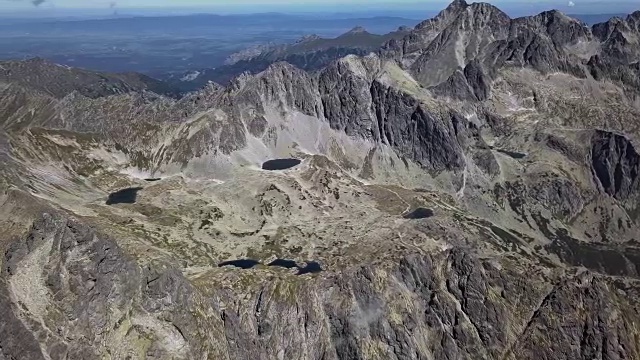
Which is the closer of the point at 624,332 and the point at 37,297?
the point at 37,297

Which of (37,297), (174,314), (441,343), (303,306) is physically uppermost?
(37,297)

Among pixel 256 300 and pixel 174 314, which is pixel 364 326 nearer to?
pixel 256 300

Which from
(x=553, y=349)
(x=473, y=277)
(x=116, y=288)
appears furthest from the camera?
(x=473, y=277)

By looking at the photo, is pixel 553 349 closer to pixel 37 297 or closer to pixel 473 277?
pixel 473 277

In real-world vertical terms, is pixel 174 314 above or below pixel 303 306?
above

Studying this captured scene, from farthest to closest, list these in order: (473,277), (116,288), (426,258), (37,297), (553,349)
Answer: (426,258) < (473,277) < (553,349) < (116,288) < (37,297)

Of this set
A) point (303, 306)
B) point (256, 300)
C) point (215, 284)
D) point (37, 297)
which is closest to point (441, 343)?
point (303, 306)

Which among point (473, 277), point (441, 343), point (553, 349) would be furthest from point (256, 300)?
point (553, 349)

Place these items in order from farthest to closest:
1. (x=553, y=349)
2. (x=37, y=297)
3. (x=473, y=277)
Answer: (x=473, y=277)
(x=553, y=349)
(x=37, y=297)

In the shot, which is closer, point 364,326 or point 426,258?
point 364,326
